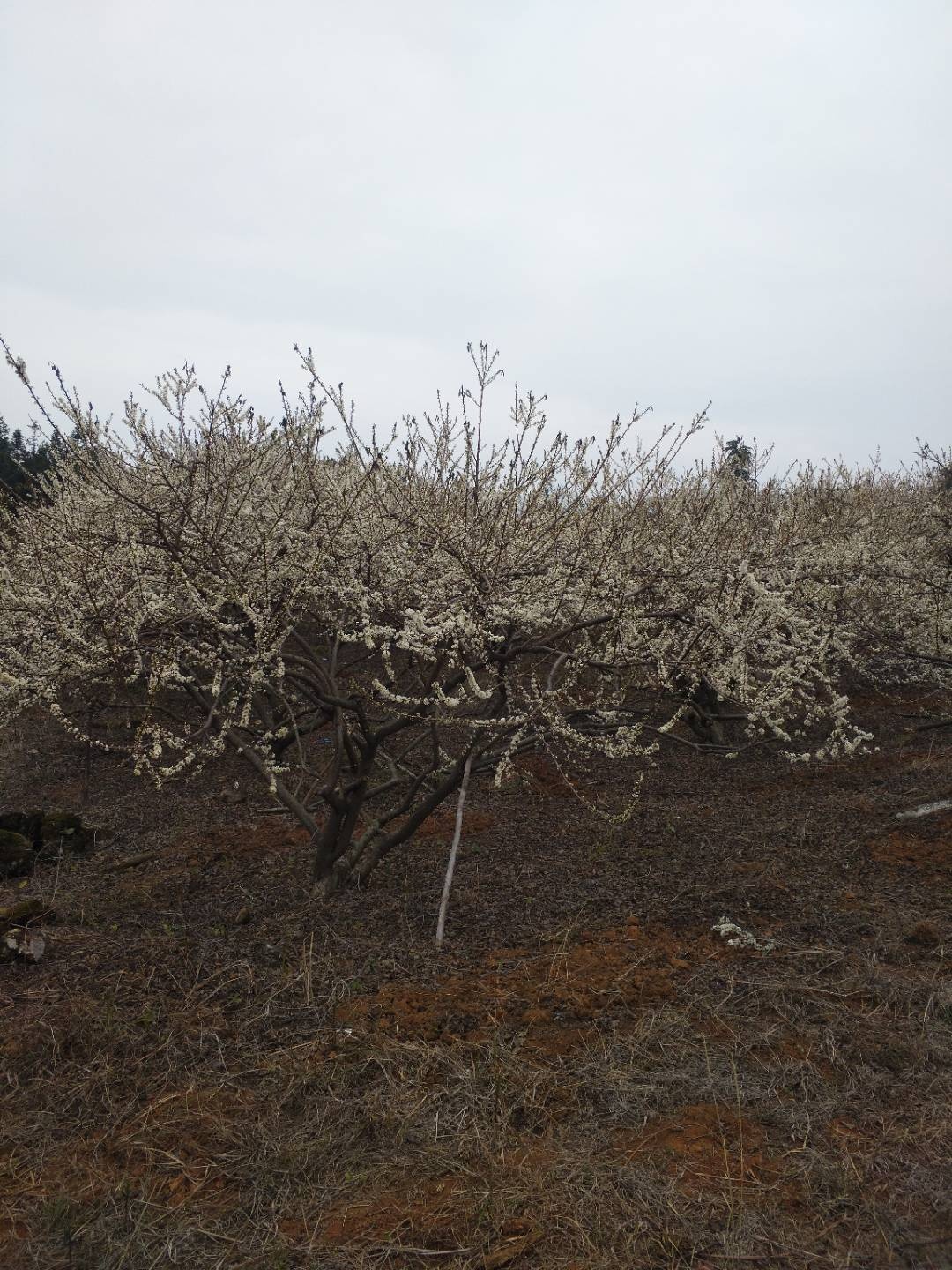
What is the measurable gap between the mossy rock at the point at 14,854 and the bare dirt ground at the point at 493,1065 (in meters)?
A: 0.32

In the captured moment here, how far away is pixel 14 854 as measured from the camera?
617 cm

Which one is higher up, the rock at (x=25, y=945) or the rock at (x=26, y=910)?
the rock at (x=26, y=910)

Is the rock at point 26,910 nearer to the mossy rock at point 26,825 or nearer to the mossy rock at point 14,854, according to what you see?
the mossy rock at point 14,854

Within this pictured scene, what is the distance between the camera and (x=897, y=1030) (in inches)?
140

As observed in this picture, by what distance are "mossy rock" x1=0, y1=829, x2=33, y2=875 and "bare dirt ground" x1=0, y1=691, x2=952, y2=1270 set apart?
1.06ft

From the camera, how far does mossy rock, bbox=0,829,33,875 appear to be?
241 inches

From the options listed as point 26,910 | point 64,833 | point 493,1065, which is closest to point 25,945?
point 26,910

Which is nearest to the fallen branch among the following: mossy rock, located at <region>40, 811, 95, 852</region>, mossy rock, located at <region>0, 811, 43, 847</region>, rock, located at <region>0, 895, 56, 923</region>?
mossy rock, located at <region>40, 811, 95, 852</region>

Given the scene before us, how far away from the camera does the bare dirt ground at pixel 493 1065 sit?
2.56m

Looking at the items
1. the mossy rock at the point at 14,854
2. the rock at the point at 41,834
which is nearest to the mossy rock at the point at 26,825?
the rock at the point at 41,834

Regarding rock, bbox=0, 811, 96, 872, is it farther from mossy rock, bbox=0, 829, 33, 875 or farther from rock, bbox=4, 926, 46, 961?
rock, bbox=4, 926, 46, 961

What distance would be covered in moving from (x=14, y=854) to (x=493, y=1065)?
4.45 meters

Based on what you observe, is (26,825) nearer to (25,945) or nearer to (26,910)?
(26,910)

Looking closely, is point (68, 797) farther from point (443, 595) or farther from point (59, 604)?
point (443, 595)
